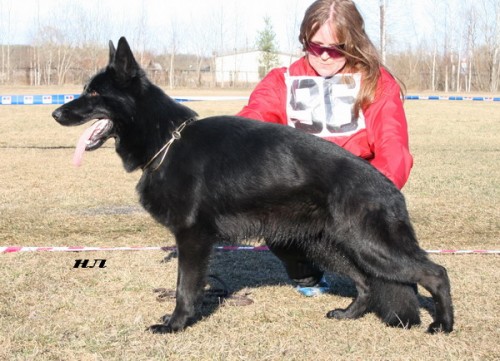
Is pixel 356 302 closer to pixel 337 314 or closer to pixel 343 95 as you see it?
pixel 337 314

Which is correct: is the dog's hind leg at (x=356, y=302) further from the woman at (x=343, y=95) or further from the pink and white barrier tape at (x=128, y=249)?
the pink and white barrier tape at (x=128, y=249)

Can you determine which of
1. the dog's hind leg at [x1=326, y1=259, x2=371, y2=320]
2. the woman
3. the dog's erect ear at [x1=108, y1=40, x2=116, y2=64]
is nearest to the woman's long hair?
the woman

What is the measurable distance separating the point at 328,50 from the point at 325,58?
67 mm

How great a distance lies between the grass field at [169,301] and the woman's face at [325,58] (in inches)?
58.9

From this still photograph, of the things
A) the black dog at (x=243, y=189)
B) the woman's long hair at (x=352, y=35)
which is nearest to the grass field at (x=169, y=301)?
the black dog at (x=243, y=189)

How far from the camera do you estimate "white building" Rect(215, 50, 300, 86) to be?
62.4 meters

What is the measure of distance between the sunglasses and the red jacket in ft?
0.55

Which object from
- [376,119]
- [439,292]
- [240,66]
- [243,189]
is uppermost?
[240,66]

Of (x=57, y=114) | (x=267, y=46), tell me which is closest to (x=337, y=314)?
(x=57, y=114)

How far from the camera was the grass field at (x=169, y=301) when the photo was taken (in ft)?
10.1

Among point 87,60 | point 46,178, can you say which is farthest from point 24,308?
point 87,60

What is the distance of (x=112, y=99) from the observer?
3.25 m

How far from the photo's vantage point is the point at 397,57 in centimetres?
6153

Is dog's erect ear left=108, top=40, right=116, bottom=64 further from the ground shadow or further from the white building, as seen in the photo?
the white building
